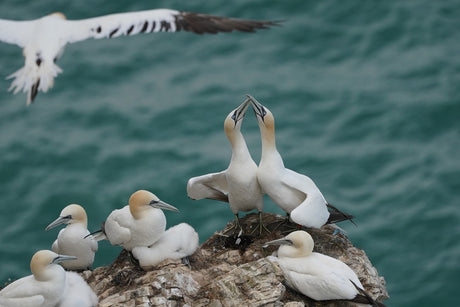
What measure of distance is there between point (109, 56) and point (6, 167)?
3.00 m

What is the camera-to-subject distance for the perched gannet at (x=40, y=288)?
21.5 feet

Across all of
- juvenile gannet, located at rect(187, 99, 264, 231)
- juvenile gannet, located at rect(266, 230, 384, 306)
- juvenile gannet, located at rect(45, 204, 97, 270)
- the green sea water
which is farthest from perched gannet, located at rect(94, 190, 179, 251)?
the green sea water

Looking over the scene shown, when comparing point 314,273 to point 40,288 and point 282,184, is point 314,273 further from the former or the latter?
point 40,288

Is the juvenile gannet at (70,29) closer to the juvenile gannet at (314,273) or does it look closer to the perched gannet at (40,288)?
the perched gannet at (40,288)

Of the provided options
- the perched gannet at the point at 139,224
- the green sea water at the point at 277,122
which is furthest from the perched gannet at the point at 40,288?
the green sea water at the point at 277,122

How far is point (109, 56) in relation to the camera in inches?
617

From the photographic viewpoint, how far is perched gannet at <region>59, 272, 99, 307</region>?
660cm

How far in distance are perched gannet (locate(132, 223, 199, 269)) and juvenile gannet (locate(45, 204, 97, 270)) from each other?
2.12ft

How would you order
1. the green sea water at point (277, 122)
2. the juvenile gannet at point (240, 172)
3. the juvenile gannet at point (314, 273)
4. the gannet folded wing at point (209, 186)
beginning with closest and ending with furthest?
the juvenile gannet at point (314, 273), the juvenile gannet at point (240, 172), the gannet folded wing at point (209, 186), the green sea water at point (277, 122)

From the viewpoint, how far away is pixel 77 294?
22.0 feet

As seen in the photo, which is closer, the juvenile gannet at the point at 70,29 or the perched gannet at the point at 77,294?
the perched gannet at the point at 77,294

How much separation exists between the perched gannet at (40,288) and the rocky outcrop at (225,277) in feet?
1.29

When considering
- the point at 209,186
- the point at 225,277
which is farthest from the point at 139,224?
the point at 209,186

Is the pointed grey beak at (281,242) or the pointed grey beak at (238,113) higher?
the pointed grey beak at (238,113)
